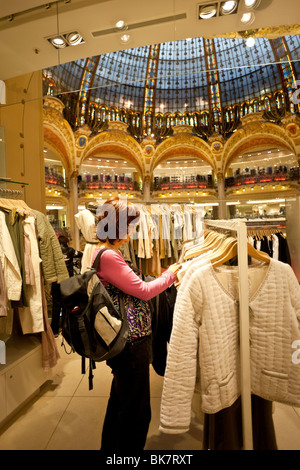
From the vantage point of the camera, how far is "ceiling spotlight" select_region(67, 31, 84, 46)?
2406mm

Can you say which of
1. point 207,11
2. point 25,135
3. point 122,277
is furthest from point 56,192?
point 122,277

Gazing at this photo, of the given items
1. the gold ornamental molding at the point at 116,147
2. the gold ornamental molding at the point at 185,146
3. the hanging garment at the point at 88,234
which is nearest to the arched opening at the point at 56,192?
the gold ornamental molding at the point at 116,147

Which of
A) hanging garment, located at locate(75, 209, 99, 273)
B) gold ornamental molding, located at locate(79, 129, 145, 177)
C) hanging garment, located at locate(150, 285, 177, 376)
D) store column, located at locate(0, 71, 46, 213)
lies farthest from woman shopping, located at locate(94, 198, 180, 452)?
gold ornamental molding, located at locate(79, 129, 145, 177)

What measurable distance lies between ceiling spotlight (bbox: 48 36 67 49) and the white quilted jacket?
2.53 meters

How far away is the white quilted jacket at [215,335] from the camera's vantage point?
122 centimetres

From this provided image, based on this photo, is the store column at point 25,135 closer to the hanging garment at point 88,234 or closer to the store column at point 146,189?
the hanging garment at point 88,234

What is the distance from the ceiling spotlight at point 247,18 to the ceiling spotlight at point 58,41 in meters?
1.61

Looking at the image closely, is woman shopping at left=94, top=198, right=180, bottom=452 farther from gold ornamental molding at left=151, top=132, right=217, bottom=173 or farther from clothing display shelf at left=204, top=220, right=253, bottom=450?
gold ornamental molding at left=151, top=132, right=217, bottom=173

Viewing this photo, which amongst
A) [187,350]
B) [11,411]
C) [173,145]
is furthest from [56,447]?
Result: [173,145]

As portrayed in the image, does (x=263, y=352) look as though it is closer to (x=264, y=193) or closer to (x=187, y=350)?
(x=187, y=350)

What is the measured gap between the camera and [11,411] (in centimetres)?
218

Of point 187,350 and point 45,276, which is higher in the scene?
point 45,276

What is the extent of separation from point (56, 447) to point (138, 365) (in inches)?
40.2
